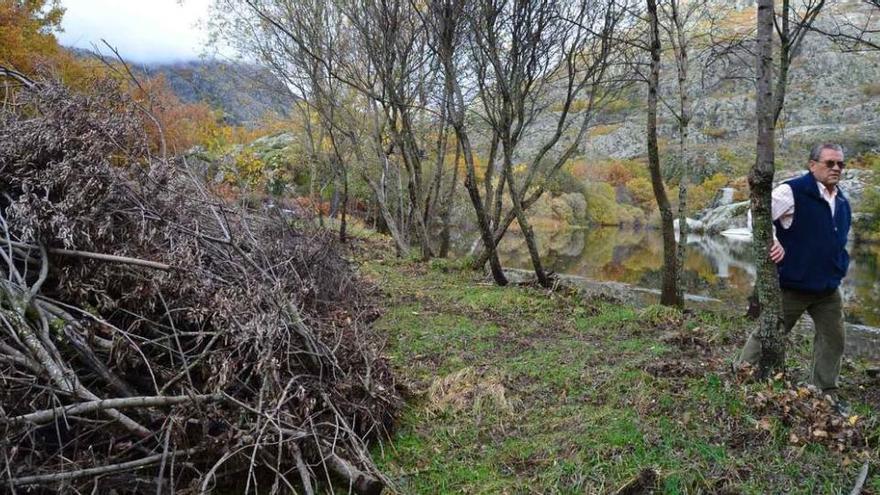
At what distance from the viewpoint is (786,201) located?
13.9ft

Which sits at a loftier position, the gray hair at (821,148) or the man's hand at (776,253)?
the gray hair at (821,148)

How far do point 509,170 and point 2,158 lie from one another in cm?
796

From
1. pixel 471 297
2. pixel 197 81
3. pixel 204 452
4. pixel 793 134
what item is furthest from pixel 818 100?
pixel 204 452

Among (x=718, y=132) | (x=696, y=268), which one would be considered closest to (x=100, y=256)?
(x=696, y=268)

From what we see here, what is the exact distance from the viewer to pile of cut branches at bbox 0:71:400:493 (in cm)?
298

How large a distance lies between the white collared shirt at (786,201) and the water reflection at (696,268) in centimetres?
895

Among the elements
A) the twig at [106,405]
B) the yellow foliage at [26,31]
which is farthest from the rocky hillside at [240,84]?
the twig at [106,405]

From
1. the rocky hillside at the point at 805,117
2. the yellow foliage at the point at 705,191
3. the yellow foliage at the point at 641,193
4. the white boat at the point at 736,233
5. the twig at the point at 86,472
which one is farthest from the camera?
the rocky hillside at the point at 805,117

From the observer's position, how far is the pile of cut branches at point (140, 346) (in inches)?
117

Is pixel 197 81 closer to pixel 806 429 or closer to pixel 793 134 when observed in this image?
pixel 806 429

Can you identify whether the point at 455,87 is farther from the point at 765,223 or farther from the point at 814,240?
the point at 814,240

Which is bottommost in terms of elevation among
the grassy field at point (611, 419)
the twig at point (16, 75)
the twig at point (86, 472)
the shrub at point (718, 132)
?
the grassy field at point (611, 419)

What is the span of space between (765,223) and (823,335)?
41.9 inches

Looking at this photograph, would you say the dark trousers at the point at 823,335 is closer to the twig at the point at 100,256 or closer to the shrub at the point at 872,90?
the twig at the point at 100,256
